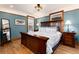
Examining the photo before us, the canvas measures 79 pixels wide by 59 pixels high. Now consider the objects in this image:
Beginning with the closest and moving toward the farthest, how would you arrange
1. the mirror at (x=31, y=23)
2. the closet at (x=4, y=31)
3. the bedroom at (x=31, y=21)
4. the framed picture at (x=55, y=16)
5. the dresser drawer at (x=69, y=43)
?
the bedroom at (x=31, y=21) < the dresser drawer at (x=69, y=43) < the closet at (x=4, y=31) < the framed picture at (x=55, y=16) < the mirror at (x=31, y=23)

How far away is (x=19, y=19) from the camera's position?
5594 millimetres

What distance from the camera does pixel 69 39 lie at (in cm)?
393

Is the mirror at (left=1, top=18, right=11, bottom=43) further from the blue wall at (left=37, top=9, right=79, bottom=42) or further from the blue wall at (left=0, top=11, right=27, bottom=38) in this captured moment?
the blue wall at (left=37, top=9, right=79, bottom=42)

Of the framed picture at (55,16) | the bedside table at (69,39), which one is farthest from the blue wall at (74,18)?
the framed picture at (55,16)

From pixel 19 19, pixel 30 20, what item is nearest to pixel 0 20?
pixel 19 19

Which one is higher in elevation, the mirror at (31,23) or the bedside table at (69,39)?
the mirror at (31,23)

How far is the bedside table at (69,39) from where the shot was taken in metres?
3.75

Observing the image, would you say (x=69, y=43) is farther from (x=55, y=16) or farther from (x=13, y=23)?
(x=13, y=23)

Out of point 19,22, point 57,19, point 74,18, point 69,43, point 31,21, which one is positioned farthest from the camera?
point 31,21

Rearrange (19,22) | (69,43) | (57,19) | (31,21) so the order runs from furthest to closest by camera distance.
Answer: (31,21), (19,22), (57,19), (69,43)

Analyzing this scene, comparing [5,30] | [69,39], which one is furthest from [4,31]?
[69,39]

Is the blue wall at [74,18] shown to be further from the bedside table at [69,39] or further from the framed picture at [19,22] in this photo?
the framed picture at [19,22]
